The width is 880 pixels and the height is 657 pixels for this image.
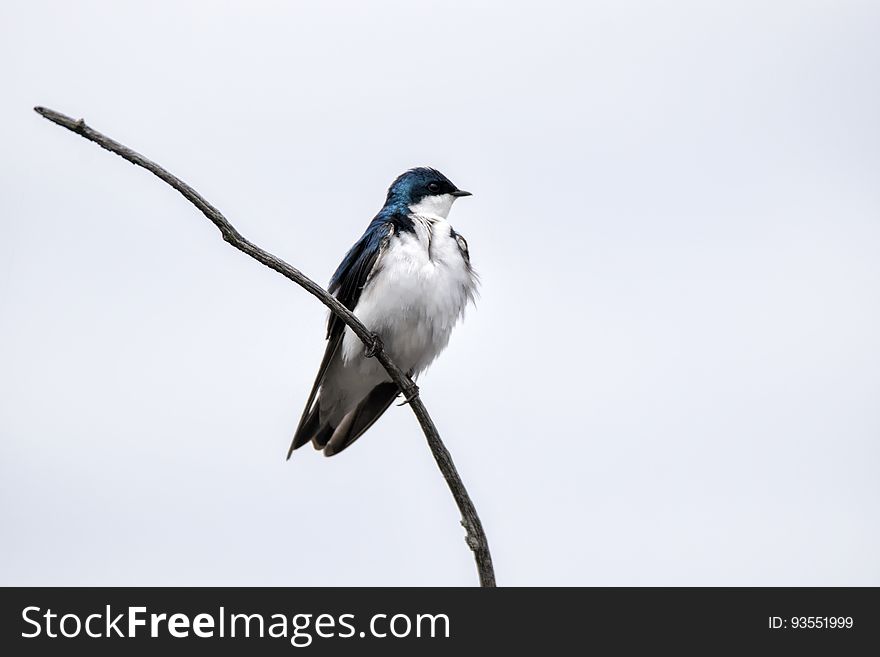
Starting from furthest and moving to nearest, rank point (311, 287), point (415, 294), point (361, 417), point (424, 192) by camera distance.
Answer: point (424, 192) < point (361, 417) < point (415, 294) < point (311, 287)

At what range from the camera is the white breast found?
23.7 feet

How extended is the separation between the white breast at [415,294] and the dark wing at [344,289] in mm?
58

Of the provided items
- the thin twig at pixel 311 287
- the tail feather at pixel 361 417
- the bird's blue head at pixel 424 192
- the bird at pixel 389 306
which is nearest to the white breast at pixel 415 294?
the bird at pixel 389 306

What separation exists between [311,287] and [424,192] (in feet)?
12.8

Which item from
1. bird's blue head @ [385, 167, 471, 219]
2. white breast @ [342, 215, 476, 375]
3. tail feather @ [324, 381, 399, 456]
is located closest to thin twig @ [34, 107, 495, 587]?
white breast @ [342, 215, 476, 375]

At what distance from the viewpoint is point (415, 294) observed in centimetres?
723

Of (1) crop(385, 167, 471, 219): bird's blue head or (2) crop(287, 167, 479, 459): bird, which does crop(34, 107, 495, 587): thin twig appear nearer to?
(2) crop(287, 167, 479, 459): bird

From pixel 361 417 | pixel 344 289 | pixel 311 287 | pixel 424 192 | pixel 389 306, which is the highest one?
pixel 424 192

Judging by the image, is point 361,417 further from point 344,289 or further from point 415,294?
point 415,294

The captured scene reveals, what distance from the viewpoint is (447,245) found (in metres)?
7.43

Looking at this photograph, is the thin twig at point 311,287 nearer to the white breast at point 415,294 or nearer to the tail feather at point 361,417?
the white breast at point 415,294

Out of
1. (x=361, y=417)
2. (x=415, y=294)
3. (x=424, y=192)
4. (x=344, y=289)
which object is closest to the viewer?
(x=415, y=294)

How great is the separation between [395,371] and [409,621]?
1.07 m

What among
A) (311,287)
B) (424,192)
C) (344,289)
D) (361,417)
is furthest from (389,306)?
(311,287)
